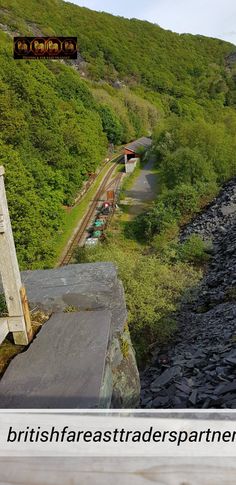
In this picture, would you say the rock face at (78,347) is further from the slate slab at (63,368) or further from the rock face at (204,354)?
the rock face at (204,354)

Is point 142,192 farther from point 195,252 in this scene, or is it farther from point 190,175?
point 195,252

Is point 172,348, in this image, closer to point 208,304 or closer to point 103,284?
point 208,304

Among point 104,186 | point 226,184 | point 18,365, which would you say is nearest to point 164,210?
point 226,184

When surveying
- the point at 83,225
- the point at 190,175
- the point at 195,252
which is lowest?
the point at 83,225

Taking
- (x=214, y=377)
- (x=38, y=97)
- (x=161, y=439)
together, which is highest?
(x=38, y=97)

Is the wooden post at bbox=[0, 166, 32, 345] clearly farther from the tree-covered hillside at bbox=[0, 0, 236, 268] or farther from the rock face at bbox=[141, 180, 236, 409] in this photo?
the tree-covered hillside at bbox=[0, 0, 236, 268]

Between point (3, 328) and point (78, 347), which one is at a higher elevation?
point (3, 328)

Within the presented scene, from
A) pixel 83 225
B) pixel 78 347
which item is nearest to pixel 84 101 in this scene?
pixel 83 225
